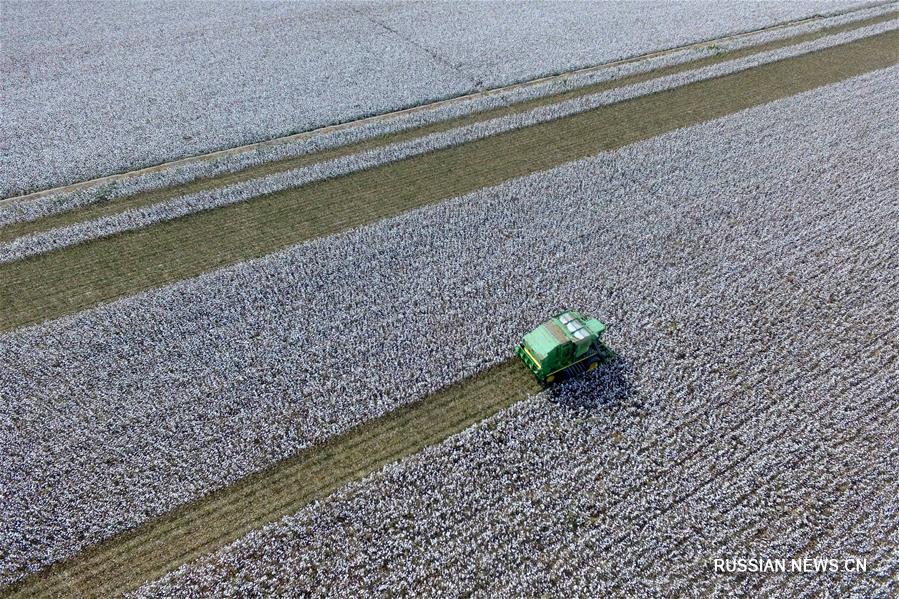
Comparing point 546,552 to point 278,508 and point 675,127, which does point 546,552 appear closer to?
point 278,508

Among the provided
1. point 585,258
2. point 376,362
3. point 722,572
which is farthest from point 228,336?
point 722,572

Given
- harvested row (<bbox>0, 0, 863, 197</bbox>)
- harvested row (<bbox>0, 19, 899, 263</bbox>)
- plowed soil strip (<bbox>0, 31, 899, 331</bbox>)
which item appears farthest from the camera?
harvested row (<bbox>0, 0, 863, 197</bbox>)

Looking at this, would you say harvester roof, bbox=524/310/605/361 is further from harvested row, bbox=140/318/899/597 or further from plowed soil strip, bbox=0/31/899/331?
plowed soil strip, bbox=0/31/899/331

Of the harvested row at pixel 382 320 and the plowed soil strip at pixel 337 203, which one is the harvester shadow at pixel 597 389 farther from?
the plowed soil strip at pixel 337 203

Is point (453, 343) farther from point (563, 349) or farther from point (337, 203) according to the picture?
point (337, 203)

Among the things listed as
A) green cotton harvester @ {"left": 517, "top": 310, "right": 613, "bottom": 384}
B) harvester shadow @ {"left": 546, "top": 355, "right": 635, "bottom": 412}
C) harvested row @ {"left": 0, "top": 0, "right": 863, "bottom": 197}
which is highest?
harvested row @ {"left": 0, "top": 0, "right": 863, "bottom": 197}

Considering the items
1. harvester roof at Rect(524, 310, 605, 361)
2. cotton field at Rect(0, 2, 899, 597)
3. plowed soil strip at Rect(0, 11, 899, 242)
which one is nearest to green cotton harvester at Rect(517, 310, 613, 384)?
harvester roof at Rect(524, 310, 605, 361)
